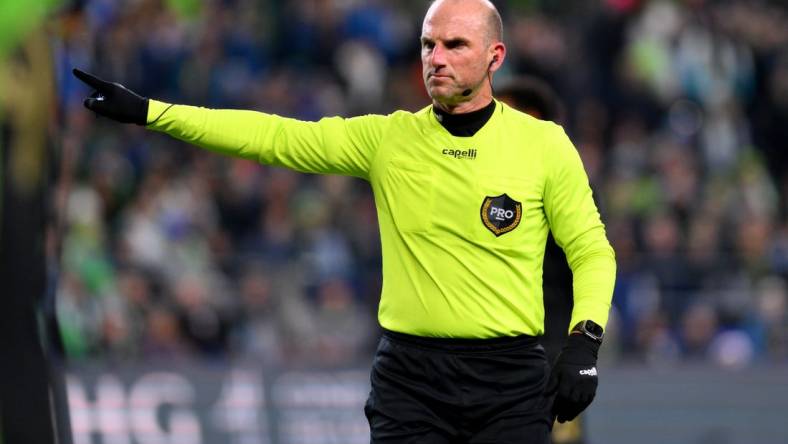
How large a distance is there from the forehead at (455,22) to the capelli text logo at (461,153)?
0.35 metres

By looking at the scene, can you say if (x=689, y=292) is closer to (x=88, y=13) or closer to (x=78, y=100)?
(x=78, y=100)

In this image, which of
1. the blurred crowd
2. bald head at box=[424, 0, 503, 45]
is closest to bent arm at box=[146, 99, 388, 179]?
bald head at box=[424, 0, 503, 45]

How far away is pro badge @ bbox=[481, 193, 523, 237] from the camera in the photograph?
4.91 m

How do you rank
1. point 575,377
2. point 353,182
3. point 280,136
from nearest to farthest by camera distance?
1. point 575,377
2. point 280,136
3. point 353,182

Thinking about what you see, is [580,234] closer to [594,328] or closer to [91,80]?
[594,328]

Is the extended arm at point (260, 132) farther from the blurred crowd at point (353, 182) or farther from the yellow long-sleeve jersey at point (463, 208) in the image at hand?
the blurred crowd at point (353, 182)

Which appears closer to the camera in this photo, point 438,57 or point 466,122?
point 438,57

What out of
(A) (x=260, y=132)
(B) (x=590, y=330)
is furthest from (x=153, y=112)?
(B) (x=590, y=330)

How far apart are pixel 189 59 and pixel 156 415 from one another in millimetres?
5120

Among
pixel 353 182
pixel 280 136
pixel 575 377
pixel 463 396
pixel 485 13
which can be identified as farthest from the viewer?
pixel 353 182

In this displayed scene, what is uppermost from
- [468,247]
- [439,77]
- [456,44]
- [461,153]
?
→ [456,44]

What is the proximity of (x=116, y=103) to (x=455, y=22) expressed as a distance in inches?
42.8

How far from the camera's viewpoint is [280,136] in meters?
5.11

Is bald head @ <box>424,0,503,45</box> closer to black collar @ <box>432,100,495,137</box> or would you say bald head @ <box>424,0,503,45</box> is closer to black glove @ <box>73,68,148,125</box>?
black collar @ <box>432,100,495,137</box>
